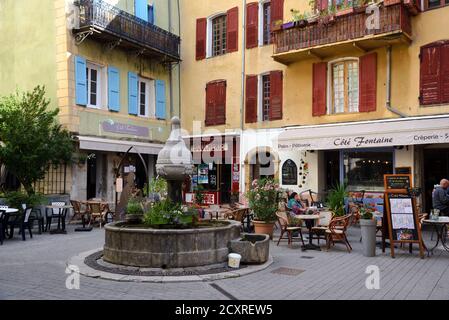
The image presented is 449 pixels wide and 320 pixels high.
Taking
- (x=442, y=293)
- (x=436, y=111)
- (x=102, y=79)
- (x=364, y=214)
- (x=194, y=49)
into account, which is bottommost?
(x=442, y=293)

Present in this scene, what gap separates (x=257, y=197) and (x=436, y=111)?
21.5 ft

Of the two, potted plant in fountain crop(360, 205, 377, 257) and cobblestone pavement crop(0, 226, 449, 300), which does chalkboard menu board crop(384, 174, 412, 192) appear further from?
cobblestone pavement crop(0, 226, 449, 300)

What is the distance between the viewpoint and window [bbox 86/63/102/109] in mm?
16734

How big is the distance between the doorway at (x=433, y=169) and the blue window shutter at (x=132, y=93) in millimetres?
10905

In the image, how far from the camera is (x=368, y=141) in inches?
554

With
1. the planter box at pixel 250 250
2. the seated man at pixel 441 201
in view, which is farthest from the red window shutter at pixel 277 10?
the planter box at pixel 250 250

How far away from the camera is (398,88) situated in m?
14.6

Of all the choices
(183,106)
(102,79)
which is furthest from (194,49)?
(102,79)

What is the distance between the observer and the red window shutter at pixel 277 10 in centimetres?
1720

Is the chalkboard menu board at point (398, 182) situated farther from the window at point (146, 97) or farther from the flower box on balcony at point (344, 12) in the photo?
the window at point (146, 97)

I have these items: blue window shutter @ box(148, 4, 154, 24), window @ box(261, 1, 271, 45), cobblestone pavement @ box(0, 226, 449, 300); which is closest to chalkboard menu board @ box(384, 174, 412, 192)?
cobblestone pavement @ box(0, 226, 449, 300)

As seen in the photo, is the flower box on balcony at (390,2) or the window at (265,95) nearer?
the flower box on balcony at (390,2)

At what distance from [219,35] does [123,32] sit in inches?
177
